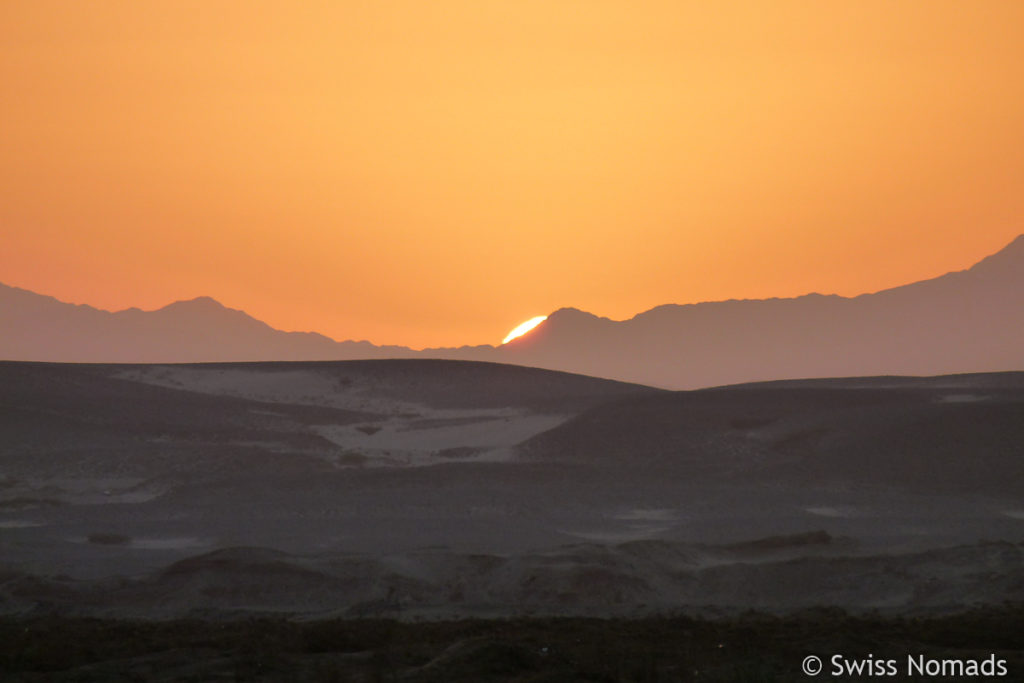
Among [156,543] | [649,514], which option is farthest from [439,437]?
[156,543]

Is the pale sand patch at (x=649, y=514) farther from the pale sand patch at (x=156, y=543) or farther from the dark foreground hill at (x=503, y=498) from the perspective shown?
the pale sand patch at (x=156, y=543)

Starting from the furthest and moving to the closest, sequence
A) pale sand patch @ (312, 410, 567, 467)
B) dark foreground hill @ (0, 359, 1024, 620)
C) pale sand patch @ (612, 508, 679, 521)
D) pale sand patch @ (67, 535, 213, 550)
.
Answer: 1. pale sand patch @ (312, 410, 567, 467)
2. pale sand patch @ (612, 508, 679, 521)
3. pale sand patch @ (67, 535, 213, 550)
4. dark foreground hill @ (0, 359, 1024, 620)

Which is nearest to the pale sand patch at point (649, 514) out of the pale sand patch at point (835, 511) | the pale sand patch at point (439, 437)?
the pale sand patch at point (835, 511)

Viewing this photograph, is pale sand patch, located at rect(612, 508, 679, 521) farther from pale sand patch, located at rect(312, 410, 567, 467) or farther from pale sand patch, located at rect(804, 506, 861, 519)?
pale sand patch, located at rect(312, 410, 567, 467)

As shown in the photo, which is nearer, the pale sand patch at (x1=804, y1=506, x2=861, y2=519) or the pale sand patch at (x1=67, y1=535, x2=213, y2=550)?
the pale sand patch at (x1=67, y1=535, x2=213, y2=550)

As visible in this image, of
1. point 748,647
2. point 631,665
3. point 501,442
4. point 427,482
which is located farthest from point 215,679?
point 501,442

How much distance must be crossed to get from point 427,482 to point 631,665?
21285 millimetres

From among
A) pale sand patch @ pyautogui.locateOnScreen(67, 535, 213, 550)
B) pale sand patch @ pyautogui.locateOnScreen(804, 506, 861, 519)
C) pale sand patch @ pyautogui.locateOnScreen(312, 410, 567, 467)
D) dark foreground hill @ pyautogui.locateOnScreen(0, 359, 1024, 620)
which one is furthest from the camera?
pale sand patch @ pyautogui.locateOnScreen(312, 410, 567, 467)

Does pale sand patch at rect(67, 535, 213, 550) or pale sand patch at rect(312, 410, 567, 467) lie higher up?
pale sand patch at rect(312, 410, 567, 467)

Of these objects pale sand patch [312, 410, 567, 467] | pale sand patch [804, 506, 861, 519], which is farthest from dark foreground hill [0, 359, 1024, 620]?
pale sand patch [312, 410, 567, 467]

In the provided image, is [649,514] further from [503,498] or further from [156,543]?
[156,543]

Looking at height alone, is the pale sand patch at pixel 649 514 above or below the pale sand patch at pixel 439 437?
below

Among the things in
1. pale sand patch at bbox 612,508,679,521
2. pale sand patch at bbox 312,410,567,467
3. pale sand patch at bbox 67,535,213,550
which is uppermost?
pale sand patch at bbox 312,410,567,467

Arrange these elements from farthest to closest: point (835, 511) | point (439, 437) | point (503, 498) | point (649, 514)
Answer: point (439, 437)
point (503, 498)
point (649, 514)
point (835, 511)
